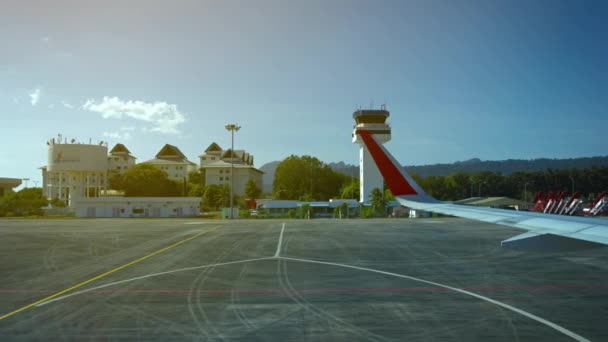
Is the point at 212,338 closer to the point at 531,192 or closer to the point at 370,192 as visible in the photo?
the point at 370,192

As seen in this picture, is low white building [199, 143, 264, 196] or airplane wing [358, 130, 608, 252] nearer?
airplane wing [358, 130, 608, 252]

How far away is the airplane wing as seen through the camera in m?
6.91

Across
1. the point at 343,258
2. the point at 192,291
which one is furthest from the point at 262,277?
the point at 343,258

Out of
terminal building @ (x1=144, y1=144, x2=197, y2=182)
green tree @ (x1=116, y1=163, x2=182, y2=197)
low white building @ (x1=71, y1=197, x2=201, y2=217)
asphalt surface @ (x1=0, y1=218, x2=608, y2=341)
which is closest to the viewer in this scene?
asphalt surface @ (x1=0, y1=218, x2=608, y2=341)

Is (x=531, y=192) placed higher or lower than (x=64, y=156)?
lower

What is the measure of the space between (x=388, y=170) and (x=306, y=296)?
4609 mm

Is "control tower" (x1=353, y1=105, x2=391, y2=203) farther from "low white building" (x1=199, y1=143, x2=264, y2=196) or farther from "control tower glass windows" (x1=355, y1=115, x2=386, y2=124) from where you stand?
"low white building" (x1=199, y1=143, x2=264, y2=196)

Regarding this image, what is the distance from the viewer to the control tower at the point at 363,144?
83.6m

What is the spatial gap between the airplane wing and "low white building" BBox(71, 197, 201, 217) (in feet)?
240

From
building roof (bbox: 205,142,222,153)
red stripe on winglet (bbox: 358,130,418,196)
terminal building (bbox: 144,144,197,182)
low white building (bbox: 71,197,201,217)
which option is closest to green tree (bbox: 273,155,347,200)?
terminal building (bbox: 144,144,197,182)

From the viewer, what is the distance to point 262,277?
13250mm

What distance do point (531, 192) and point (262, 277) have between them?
149550 millimetres

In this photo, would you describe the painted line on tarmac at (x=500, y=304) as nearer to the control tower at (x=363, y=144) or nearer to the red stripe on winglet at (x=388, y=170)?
the red stripe on winglet at (x=388, y=170)

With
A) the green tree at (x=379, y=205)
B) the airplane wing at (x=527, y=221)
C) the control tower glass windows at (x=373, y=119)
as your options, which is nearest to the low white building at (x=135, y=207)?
the green tree at (x=379, y=205)
